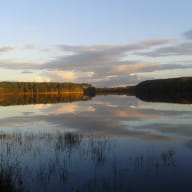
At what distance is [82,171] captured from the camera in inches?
424

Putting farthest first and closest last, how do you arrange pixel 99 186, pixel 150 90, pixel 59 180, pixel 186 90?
pixel 150 90
pixel 186 90
pixel 59 180
pixel 99 186

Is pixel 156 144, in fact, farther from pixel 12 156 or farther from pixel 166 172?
pixel 12 156

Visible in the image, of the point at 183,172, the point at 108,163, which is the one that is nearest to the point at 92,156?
the point at 108,163

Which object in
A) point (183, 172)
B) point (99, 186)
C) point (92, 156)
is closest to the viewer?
point (99, 186)

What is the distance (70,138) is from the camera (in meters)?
17.8

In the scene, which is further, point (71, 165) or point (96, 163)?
point (96, 163)

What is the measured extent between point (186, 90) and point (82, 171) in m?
135

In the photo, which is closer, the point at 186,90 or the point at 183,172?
the point at 183,172

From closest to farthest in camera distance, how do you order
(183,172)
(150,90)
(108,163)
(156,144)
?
(183,172), (108,163), (156,144), (150,90)

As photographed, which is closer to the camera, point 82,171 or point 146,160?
point 82,171

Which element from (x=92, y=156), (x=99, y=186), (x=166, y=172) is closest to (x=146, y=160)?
(x=166, y=172)

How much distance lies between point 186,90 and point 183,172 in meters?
134

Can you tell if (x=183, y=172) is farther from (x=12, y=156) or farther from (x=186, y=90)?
(x=186, y=90)

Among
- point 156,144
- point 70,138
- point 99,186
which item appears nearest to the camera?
point 99,186
